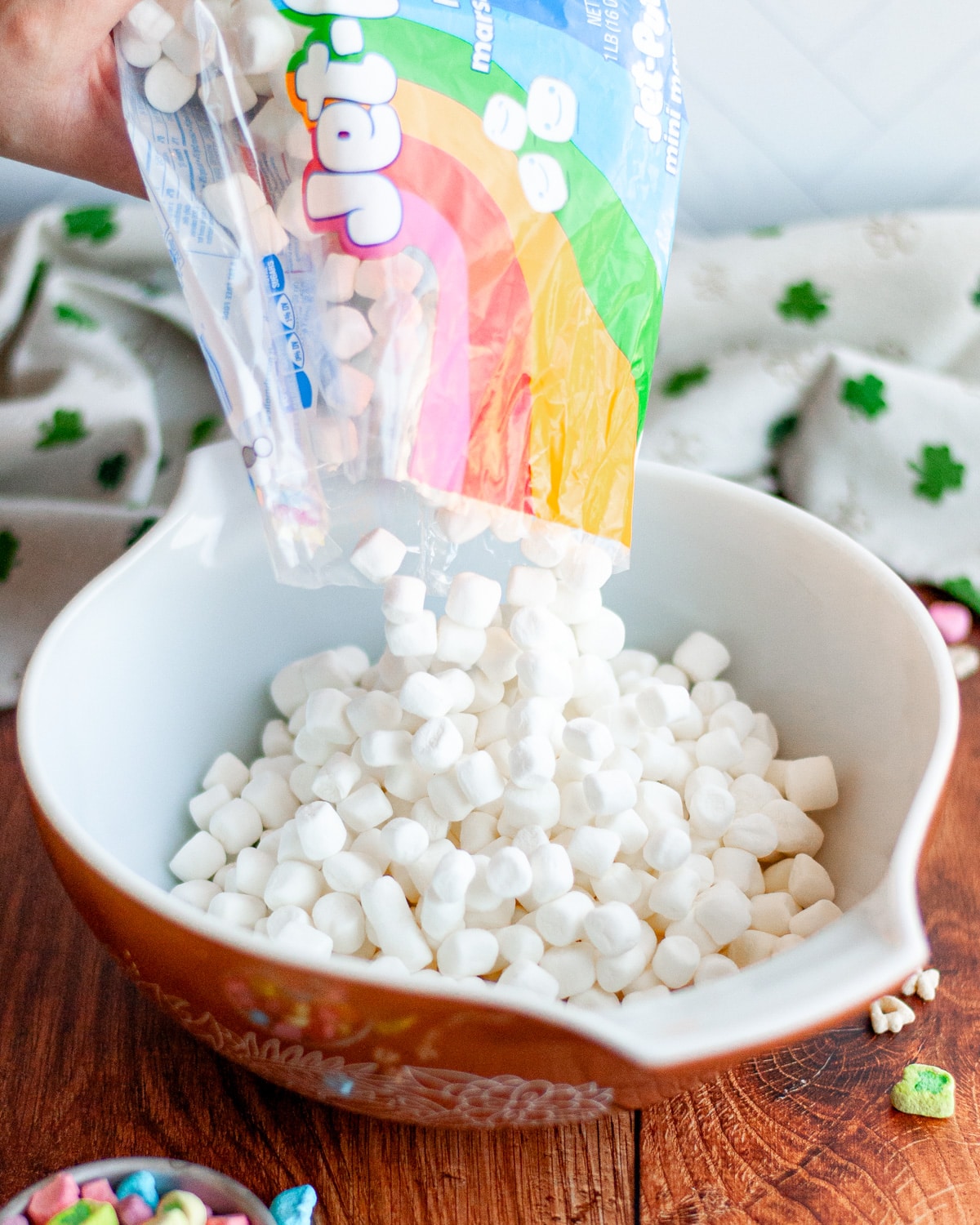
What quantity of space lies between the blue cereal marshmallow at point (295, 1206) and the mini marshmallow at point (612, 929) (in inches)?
7.4

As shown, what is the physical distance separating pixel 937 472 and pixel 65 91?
77 cm

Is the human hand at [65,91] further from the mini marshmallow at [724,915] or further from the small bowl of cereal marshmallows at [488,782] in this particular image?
the mini marshmallow at [724,915]

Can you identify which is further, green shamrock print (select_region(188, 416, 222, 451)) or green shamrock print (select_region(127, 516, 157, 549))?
green shamrock print (select_region(188, 416, 222, 451))

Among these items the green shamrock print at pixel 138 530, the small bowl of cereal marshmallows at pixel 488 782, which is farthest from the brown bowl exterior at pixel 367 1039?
the green shamrock print at pixel 138 530

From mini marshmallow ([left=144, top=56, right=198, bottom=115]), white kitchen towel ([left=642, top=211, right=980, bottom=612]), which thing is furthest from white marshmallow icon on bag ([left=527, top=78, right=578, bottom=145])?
white kitchen towel ([left=642, top=211, right=980, bottom=612])

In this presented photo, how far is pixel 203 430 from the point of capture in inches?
42.1

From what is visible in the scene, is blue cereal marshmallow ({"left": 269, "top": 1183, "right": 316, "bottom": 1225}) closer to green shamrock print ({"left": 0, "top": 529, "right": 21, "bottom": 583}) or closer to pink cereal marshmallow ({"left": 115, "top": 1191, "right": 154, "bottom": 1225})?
pink cereal marshmallow ({"left": 115, "top": 1191, "right": 154, "bottom": 1225})

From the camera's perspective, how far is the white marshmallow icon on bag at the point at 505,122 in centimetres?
57

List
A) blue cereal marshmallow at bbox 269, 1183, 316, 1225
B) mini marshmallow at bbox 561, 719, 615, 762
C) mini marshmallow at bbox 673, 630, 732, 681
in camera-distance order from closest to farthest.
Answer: blue cereal marshmallow at bbox 269, 1183, 316, 1225
mini marshmallow at bbox 561, 719, 615, 762
mini marshmallow at bbox 673, 630, 732, 681

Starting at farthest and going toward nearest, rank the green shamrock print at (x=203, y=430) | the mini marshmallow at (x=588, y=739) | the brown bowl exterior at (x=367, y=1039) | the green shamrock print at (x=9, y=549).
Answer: the green shamrock print at (x=203, y=430) → the green shamrock print at (x=9, y=549) → the mini marshmallow at (x=588, y=739) → the brown bowl exterior at (x=367, y=1039)

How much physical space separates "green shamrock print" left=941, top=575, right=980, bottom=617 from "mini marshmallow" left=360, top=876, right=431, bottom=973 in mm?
616

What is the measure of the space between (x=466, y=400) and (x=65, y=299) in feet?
2.04

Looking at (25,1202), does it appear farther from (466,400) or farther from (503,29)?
(503,29)

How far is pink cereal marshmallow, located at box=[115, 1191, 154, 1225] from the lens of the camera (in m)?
0.52
